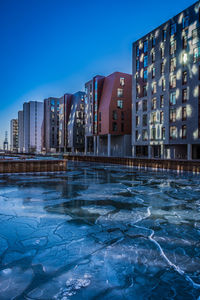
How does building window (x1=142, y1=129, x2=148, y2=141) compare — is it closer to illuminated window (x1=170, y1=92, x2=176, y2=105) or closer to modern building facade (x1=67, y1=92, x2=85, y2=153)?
illuminated window (x1=170, y1=92, x2=176, y2=105)

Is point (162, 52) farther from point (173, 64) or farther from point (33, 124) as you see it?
point (33, 124)

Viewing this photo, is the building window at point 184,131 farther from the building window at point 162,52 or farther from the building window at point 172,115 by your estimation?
the building window at point 162,52

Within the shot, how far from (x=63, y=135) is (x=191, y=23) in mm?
60671

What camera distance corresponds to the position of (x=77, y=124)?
77562 mm

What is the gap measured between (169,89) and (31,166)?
90.4ft

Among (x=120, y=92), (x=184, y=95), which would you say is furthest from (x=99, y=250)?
(x=120, y=92)

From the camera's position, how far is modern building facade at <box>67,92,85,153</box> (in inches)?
3029

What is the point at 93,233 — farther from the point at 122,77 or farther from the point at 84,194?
the point at 122,77

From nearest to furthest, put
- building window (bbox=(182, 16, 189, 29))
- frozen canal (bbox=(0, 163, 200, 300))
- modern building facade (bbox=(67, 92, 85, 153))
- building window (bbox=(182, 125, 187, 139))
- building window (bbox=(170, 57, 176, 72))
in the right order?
1. frozen canal (bbox=(0, 163, 200, 300))
2. building window (bbox=(182, 16, 189, 29))
3. building window (bbox=(182, 125, 187, 139))
4. building window (bbox=(170, 57, 176, 72))
5. modern building facade (bbox=(67, 92, 85, 153))

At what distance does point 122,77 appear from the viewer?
51.5 metres

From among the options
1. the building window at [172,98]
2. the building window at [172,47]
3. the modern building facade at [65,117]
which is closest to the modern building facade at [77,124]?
the modern building facade at [65,117]

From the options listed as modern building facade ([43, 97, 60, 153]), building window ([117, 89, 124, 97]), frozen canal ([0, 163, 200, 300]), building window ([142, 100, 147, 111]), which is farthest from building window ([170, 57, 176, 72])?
modern building facade ([43, 97, 60, 153])

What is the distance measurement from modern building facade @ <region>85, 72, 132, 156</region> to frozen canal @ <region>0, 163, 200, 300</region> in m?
43.9

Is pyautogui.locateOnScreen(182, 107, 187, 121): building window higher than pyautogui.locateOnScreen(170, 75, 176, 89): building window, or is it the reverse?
pyautogui.locateOnScreen(170, 75, 176, 89): building window
